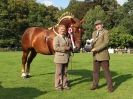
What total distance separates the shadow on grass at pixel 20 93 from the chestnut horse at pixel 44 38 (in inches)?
79.8

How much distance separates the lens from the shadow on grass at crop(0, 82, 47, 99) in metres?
11.4

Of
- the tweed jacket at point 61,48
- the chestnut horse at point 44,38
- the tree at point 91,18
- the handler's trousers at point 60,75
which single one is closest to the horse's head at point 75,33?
the chestnut horse at point 44,38

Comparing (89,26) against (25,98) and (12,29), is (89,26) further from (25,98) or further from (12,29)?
(25,98)

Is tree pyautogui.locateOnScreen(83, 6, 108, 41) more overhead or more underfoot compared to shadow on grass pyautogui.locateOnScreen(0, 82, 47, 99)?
more overhead

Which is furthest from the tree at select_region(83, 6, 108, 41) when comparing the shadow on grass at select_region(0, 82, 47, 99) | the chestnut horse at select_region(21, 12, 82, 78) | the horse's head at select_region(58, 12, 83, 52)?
the shadow on grass at select_region(0, 82, 47, 99)

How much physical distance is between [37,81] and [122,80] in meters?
3.26

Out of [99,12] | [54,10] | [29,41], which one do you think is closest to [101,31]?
[29,41]

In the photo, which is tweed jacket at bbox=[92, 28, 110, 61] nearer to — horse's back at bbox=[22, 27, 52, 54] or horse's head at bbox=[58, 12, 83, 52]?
horse's head at bbox=[58, 12, 83, 52]

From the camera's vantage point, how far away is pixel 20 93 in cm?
1205

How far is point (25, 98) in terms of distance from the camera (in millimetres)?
11195

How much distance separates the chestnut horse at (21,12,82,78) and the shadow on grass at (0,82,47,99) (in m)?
2.03

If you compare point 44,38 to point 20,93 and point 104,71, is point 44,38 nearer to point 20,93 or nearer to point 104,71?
point 104,71

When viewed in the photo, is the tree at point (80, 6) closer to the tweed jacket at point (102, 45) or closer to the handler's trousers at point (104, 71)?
the handler's trousers at point (104, 71)

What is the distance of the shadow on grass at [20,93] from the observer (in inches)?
451
